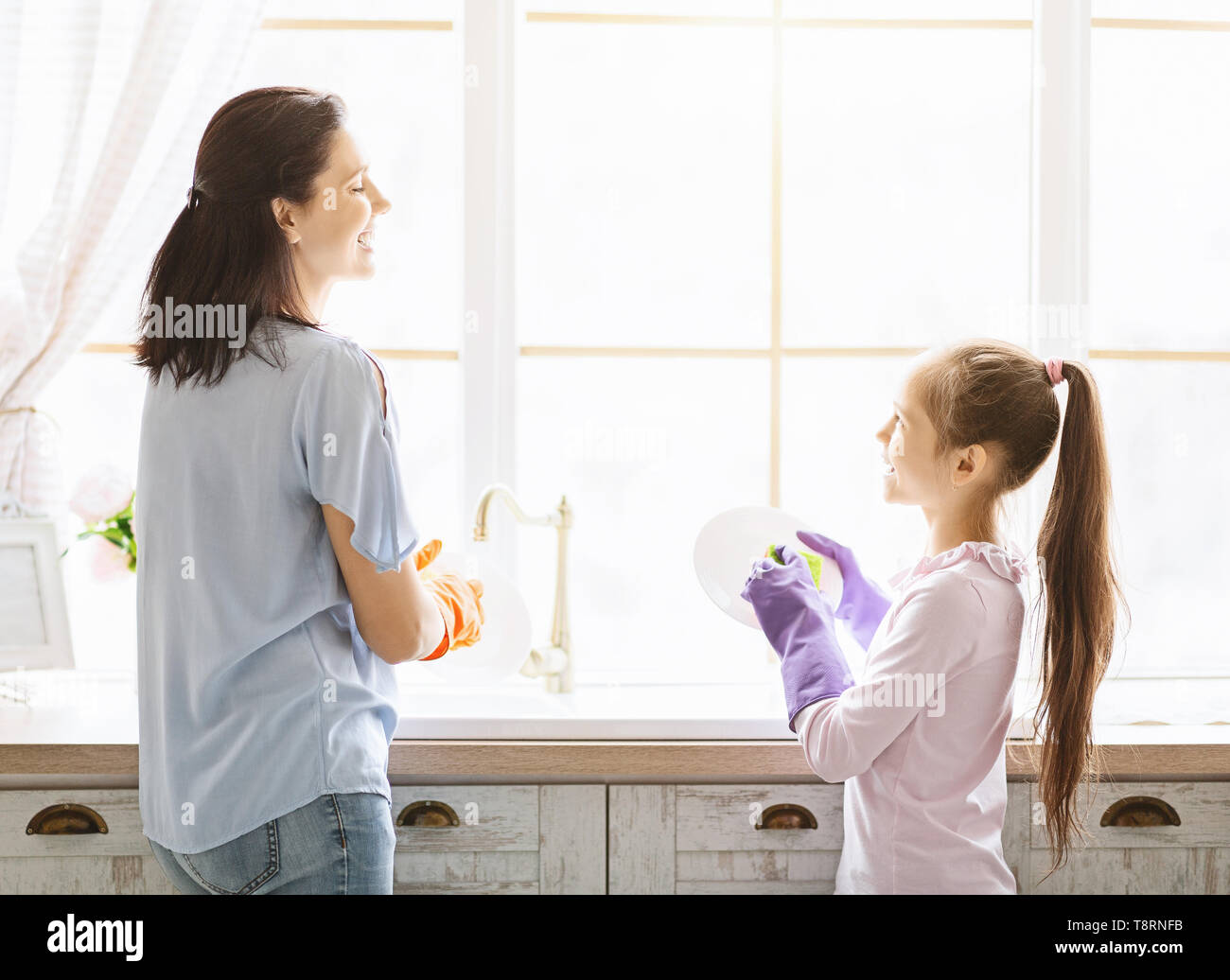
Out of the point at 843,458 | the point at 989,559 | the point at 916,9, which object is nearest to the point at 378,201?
the point at 989,559

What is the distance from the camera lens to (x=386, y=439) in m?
1.03

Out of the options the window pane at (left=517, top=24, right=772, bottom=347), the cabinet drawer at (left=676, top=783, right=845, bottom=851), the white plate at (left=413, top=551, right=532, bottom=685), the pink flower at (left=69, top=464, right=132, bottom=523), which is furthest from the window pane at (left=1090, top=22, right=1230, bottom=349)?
the pink flower at (left=69, top=464, right=132, bottom=523)

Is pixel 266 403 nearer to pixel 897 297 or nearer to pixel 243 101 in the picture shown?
pixel 243 101

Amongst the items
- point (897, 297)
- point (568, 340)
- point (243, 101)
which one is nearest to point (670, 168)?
point (568, 340)

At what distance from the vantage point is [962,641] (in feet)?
3.66

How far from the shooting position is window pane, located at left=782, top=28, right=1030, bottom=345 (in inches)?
73.8

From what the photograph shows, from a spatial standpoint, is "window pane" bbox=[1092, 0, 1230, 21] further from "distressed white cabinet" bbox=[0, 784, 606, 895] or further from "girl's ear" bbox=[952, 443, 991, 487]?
"distressed white cabinet" bbox=[0, 784, 606, 895]

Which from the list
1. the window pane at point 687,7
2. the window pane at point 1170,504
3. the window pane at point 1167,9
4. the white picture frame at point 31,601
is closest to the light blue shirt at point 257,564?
the white picture frame at point 31,601

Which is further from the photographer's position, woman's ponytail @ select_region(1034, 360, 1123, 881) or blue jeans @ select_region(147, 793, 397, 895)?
woman's ponytail @ select_region(1034, 360, 1123, 881)

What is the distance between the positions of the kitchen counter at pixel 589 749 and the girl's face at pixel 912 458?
374 millimetres

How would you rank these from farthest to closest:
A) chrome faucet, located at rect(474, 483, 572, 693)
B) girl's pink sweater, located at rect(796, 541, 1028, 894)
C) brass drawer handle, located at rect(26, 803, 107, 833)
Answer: chrome faucet, located at rect(474, 483, 572, 693), brass drawer handle, located at rect(26, 803, 107, 833), girl's pink sweater, located at rect(796, 541, 1028, 894)

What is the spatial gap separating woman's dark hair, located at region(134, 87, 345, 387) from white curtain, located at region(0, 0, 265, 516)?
2.51 feet

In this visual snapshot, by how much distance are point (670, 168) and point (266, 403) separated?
1132mm
